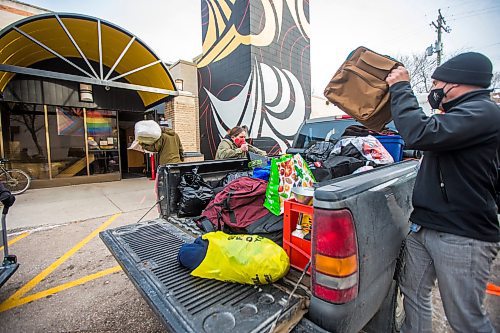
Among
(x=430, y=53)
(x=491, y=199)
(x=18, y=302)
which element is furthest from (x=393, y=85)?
(x=430, y=53)

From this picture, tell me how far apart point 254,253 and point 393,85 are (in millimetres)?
1285

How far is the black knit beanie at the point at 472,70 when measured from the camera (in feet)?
4.56

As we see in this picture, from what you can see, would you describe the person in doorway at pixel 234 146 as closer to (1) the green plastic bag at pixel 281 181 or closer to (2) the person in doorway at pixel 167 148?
(2) the person in doorway at pixel 167 148

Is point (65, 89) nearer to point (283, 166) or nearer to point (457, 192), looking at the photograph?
point (283, 166)

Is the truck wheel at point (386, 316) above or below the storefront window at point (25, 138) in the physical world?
below

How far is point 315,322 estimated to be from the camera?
51.5 inches

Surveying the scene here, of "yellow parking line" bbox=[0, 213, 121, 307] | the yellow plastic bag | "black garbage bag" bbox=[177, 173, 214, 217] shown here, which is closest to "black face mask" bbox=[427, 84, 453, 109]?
the yellow plastic bag

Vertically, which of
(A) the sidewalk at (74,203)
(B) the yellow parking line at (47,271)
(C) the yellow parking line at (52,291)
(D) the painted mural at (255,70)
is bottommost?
(C) the yellow parking line at (52,291)

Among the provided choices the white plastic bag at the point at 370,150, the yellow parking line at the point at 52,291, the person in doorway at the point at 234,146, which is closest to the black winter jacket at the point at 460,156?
the white plastic bag at the point at 370,150

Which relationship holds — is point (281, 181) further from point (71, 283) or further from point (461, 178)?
point (71, 283)

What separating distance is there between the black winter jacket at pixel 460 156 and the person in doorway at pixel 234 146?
2.84 metres

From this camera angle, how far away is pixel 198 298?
1473mm

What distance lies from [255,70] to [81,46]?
5411 millimetres

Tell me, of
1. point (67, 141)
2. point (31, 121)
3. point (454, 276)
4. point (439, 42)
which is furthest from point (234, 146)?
point (439, 42)
